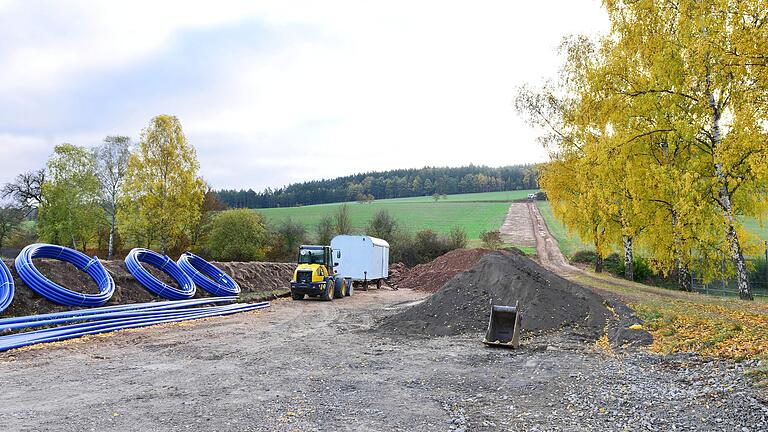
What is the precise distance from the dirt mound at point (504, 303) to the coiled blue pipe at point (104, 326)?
625 cm

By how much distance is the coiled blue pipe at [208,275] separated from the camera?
2138 cm

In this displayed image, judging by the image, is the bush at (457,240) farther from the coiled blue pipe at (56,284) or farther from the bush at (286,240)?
the coiled blue pipe at (56,284)

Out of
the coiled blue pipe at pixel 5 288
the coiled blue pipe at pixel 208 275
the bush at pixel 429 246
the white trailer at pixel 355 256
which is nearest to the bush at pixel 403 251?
the bush at pixel 429 246

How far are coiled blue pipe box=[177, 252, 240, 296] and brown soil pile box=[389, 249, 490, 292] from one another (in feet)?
Result: 38.4

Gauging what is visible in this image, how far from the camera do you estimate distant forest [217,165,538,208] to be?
300ft

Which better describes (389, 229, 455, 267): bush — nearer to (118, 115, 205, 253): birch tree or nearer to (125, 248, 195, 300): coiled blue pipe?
(118, 115, 205, 253): birch tree

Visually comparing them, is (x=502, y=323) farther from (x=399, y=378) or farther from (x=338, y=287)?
(x=338, y=287)

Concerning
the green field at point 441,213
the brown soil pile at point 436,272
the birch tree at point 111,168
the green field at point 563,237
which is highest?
the birch tree at point 111,168

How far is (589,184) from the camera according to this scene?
21.5 metres

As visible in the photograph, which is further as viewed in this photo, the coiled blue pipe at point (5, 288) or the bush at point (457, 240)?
the bush at point (457, 240)

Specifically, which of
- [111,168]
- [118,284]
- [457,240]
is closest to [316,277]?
[118,284]

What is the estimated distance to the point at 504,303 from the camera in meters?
13.5

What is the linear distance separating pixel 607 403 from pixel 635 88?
14195mm

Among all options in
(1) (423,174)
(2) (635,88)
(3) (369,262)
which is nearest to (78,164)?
(3) (369,262)
